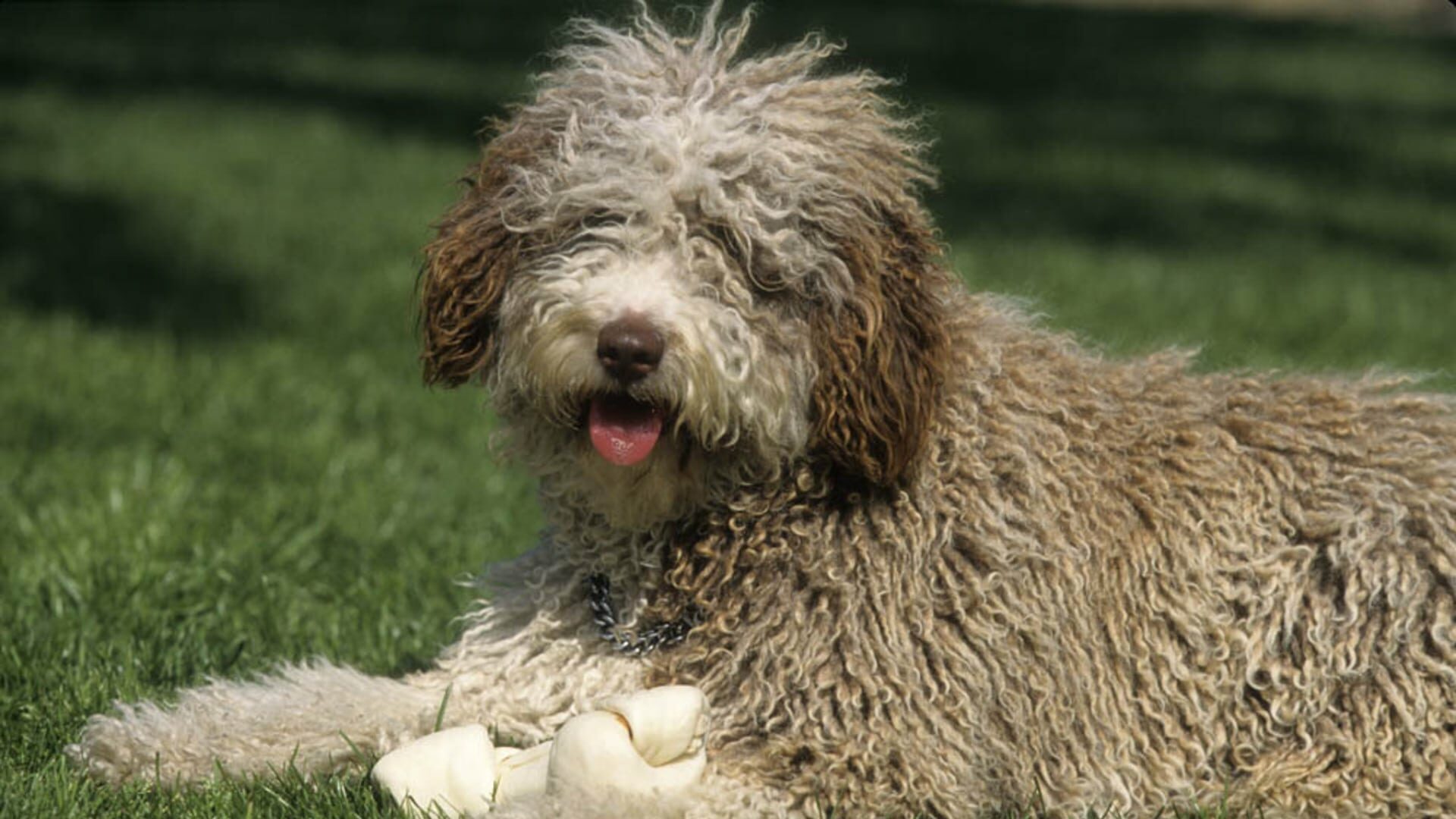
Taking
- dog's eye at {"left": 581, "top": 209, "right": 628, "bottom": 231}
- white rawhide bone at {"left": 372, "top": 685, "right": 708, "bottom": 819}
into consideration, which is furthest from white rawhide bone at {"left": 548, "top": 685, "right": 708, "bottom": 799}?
dog's eye at {"left": 581, "top": 209, "right": 628, "bottom": 231}

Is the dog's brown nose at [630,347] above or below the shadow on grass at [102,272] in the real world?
above

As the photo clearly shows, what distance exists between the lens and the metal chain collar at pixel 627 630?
14.8 ft

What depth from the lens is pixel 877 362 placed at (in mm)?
4285

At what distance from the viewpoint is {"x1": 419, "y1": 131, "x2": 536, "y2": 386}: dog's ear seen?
4410 millimetres

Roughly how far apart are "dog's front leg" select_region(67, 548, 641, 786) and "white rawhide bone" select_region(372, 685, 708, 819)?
22 centimetres

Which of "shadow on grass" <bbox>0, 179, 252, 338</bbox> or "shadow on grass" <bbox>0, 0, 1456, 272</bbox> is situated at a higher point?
"shadow on grass" <bbox>0, 0, 1456, 272</bbox>

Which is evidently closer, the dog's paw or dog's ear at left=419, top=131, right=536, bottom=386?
dog's ear at left=419, top=131, right=536, bottom=386

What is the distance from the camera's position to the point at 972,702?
4367 millimetres

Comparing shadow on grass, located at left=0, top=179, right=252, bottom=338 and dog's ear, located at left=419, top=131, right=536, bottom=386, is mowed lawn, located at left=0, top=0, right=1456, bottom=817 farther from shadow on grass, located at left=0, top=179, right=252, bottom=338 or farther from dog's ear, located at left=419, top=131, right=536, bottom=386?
dog's ear, located at left=419, top=131, right=536, bottom=386

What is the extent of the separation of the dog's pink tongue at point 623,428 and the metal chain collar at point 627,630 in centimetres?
50

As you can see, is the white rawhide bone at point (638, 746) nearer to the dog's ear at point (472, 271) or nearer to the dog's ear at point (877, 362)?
the dog's ear at point (877, 362)

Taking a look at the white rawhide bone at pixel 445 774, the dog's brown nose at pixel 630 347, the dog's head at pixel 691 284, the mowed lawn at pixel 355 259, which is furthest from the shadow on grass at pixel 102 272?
the dog's brown nose at pixel 630 347

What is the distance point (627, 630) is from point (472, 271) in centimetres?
89

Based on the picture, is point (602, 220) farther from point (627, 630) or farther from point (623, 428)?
point (627, 630)
